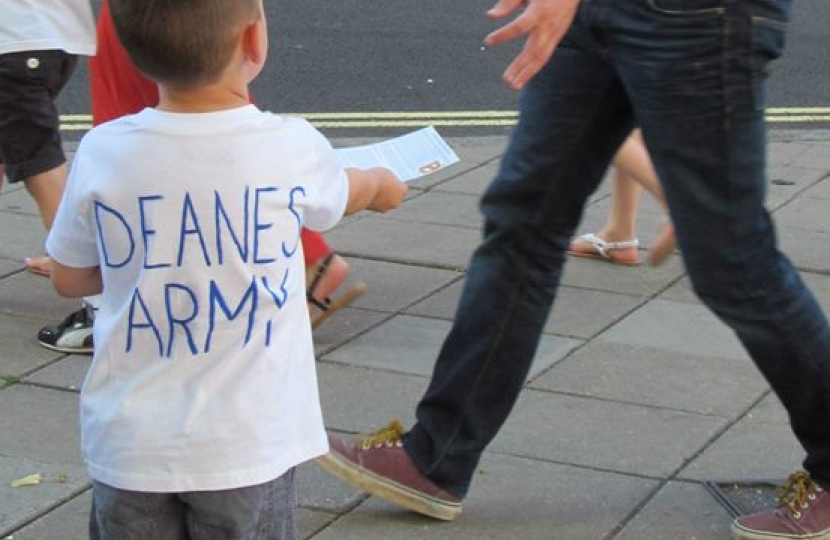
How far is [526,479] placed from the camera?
13.4 feet

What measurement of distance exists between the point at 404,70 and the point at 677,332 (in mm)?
5008

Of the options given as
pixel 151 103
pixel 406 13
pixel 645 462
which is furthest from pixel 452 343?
pixel 406 13

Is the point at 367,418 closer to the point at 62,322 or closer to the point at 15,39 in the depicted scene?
the point at 62,322

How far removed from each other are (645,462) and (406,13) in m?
8.03

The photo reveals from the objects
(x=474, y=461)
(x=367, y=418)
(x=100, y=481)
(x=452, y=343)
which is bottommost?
(x=367, y=418)

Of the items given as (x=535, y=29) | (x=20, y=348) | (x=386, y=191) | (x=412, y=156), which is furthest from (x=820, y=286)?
(x=386, y=191)

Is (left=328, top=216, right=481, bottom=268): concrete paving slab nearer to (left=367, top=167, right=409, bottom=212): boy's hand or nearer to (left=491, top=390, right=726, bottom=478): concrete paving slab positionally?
(left=491, top=390, right=726, bottom=478): concrete paving slab

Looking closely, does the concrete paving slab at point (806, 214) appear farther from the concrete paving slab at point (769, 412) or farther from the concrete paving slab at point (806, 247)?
the concrete paving slab at point (769, 412)

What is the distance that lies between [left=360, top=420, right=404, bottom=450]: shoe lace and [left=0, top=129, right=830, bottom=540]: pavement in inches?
6.0

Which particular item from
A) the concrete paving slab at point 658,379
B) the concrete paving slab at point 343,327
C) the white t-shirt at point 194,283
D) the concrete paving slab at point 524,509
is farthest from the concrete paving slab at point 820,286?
the white t-shirt at point 194,283

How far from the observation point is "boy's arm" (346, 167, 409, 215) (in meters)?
2.76

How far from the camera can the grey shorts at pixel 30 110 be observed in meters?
5.14

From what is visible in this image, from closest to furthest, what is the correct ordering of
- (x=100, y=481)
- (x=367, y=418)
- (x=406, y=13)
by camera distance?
(x=100, y=481)
(x=367, y=418)
(x=406, y=13)

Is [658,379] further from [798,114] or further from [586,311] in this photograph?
[798,114]
